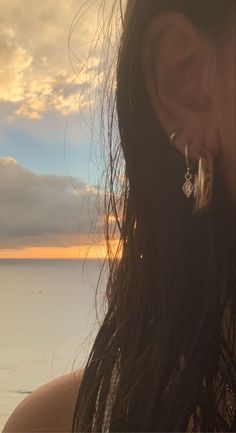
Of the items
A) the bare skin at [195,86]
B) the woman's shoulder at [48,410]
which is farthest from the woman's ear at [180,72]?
the woman's shoulder at [48,410]

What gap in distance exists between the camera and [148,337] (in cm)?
94

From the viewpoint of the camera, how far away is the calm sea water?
1713 mm

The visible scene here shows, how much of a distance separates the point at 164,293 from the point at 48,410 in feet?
0.93

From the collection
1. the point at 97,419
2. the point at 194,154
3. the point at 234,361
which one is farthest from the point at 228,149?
the point at 97,419

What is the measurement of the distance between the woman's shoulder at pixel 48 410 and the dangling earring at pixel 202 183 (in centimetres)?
40

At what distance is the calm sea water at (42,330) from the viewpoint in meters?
1.71

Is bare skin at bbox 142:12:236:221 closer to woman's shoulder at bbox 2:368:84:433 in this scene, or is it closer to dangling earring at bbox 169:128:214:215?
dangling earring at bbox 169:128:214:215

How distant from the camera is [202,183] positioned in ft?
2.64

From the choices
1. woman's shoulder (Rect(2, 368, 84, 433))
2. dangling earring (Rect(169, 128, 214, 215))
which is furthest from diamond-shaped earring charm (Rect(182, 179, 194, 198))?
woman's shoulder (Rect(2, 368, 84, 433))

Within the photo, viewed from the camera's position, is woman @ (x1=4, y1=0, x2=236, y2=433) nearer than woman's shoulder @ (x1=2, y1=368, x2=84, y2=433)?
Yes

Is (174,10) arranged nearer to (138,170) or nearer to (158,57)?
(158,57)

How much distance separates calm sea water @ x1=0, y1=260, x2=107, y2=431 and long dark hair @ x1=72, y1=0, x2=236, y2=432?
29cm

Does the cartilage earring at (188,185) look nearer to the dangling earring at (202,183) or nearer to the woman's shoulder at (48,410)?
the dangling earring at (202,183)

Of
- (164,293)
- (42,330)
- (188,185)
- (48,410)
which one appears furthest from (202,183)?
(42,330)
